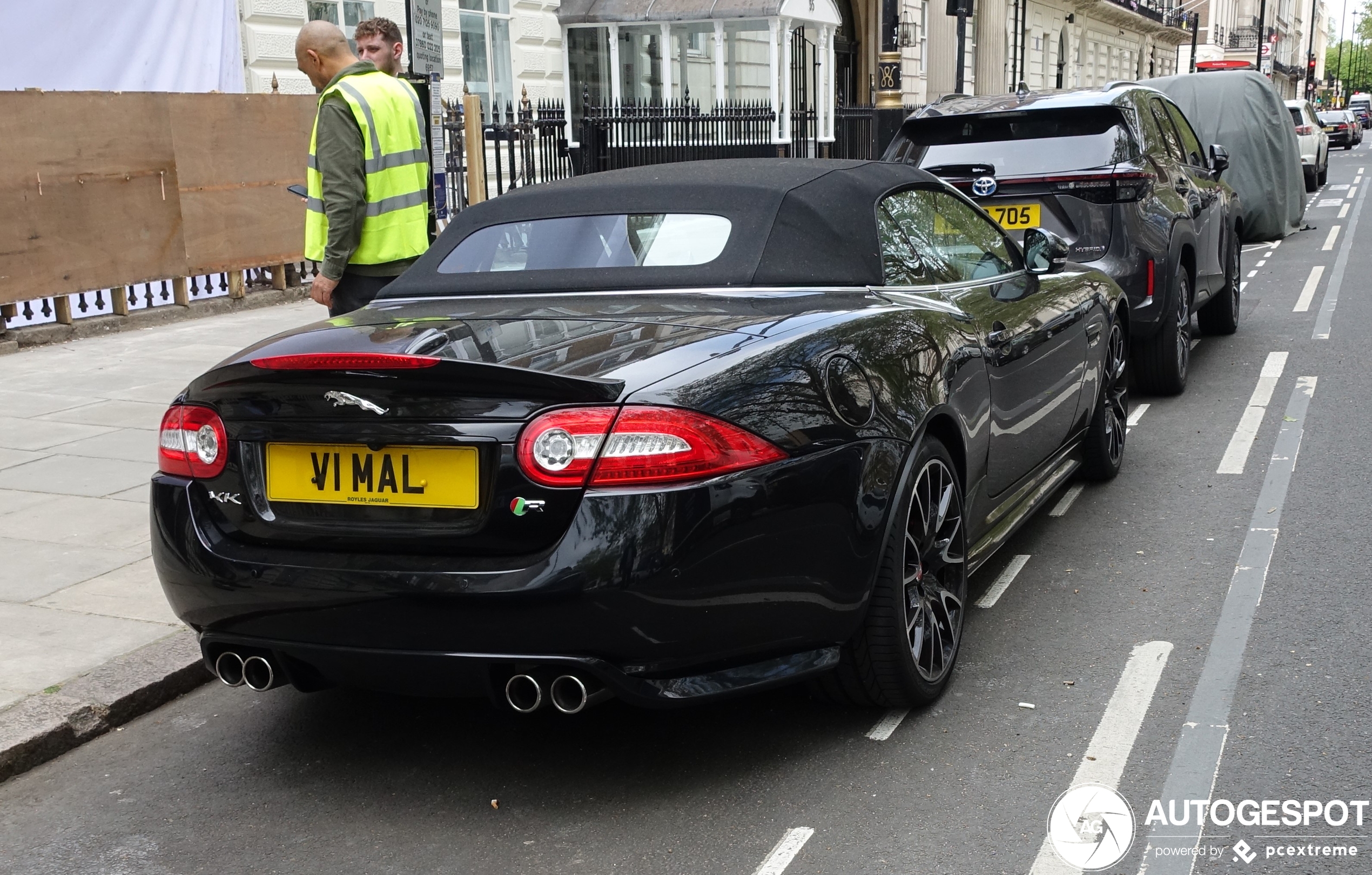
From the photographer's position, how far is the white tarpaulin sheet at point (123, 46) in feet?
37.1

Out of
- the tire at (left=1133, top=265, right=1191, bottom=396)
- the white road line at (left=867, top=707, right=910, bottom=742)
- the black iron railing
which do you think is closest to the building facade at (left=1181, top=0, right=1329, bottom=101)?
the black iron railing

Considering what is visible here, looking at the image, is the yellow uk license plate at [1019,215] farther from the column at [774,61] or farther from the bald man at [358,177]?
the column at [774,61]

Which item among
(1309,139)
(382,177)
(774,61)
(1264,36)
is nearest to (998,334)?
(382,177)

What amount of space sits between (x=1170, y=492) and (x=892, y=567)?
9.73ft

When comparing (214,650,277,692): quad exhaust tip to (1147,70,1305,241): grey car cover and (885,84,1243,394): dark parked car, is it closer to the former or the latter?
(885,84,1243,394): dark parked car

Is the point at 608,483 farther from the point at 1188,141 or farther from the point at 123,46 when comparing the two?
the point at 123,46

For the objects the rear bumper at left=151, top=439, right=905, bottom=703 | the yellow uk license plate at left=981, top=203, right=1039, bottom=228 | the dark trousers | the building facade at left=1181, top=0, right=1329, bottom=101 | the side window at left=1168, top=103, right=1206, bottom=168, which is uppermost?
the building facade at left=1181, top=0, right=1329, bottom=101

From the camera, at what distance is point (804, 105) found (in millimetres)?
24938

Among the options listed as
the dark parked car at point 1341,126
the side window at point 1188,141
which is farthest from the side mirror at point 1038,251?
the dark parked car at point 1341,126

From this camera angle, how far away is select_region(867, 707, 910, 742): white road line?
3.66 meters

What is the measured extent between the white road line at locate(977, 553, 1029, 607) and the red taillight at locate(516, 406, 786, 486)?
206 cm

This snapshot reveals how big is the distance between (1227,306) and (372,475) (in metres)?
8.61

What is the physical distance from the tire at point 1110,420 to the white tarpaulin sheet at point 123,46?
8.75m

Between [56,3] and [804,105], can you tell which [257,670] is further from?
[804,105]
